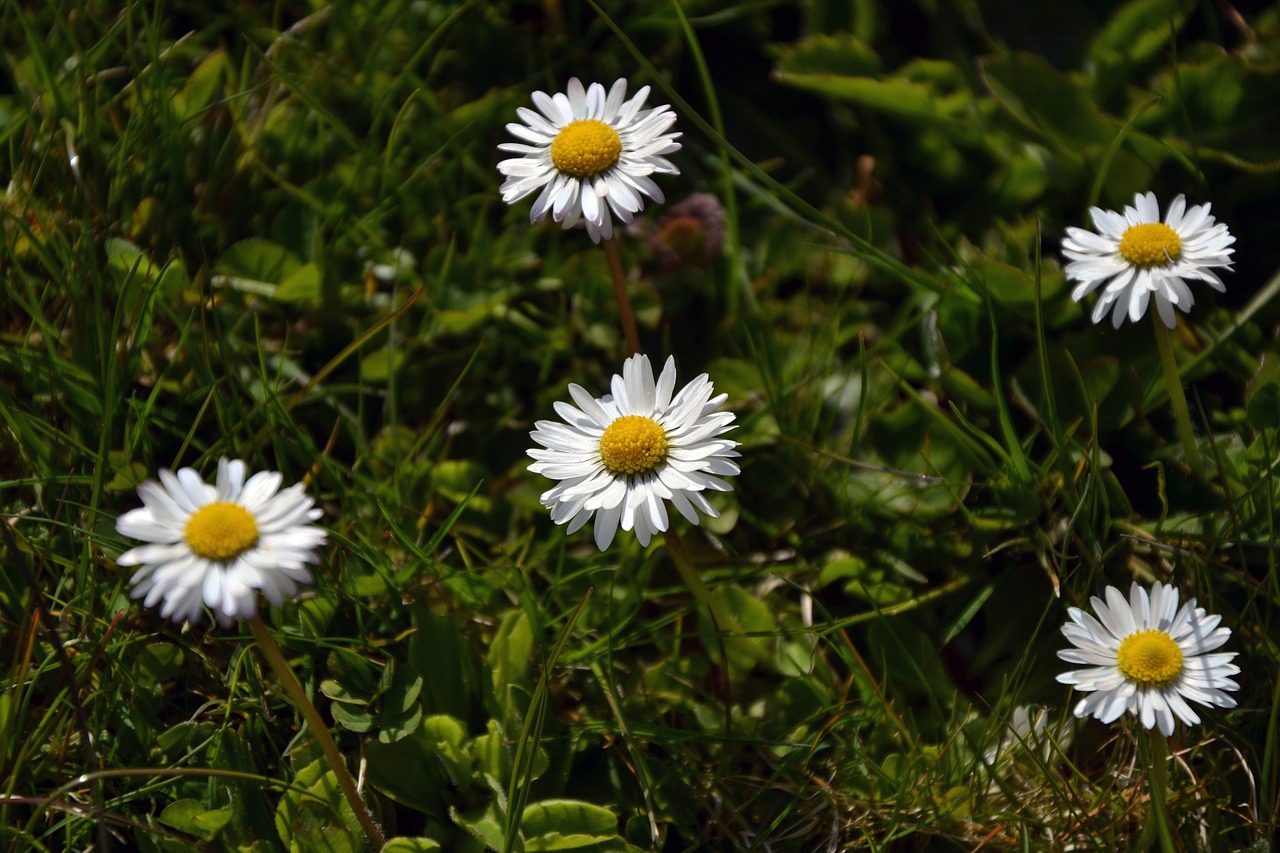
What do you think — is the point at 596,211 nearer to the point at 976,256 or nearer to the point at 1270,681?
the point at 976,256

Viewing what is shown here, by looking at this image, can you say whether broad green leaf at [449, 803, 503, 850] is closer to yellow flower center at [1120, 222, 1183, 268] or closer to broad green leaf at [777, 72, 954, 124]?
yellow flower center at [1120, 222, 1183, 268]

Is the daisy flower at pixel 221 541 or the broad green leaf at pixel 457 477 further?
the broad green leaf at pixel 457 477

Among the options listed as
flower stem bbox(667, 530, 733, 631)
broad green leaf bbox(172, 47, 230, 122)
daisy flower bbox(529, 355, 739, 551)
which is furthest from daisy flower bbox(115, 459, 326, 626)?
broad green leaf bbox(172, 47, 230, 122)

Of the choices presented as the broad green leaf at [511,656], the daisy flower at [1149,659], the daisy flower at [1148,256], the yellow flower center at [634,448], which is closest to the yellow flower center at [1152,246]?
the daisy flower at [1148,256]

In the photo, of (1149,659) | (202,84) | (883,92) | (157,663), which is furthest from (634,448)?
(202,84)

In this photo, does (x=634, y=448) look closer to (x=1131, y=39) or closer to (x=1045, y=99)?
(x=1045, y=99)

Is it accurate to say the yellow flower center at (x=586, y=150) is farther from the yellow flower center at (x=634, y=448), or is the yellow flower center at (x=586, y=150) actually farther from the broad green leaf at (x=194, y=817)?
the broad green leaf at (x=194, y=817)
